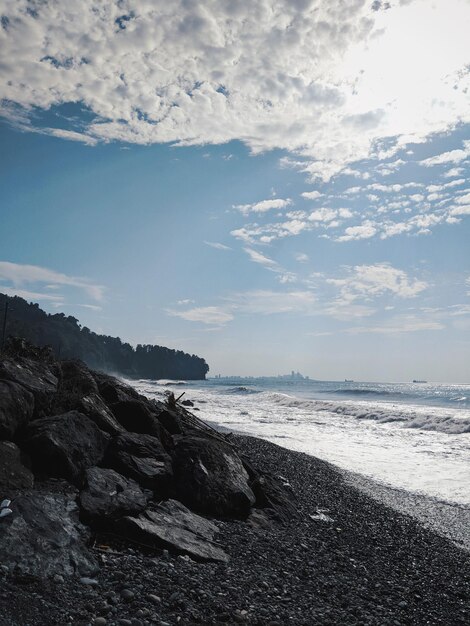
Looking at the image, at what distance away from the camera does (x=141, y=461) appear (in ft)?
27.8

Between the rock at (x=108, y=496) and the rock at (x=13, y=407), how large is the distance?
144 cm

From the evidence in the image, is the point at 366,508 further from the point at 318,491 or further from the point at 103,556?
the point at 103,556

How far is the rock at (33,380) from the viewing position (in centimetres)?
864

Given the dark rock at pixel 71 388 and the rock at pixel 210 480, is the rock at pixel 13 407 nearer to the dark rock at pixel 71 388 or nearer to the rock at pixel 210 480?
the dark rock at pixel 71 388

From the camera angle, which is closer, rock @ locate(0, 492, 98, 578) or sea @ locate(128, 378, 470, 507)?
rock @ locate(0, 492, 98, 578)

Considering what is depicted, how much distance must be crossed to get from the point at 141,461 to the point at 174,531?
1.80 metres

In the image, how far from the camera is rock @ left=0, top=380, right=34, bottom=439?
7.46m

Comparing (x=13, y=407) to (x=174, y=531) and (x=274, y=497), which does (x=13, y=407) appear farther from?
(x=274, y=497)

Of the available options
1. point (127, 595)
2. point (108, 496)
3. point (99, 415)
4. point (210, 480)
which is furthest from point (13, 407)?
point (127, 595)

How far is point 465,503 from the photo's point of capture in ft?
40.5

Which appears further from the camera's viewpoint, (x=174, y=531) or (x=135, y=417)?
(x=135, y=417)

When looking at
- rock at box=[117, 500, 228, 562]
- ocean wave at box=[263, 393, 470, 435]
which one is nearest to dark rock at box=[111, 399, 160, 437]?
rock at box=[117, 500, 228, 562]

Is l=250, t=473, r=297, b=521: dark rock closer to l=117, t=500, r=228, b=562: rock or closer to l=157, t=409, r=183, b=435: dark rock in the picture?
l=117, t=500, r=228, b=562: rock

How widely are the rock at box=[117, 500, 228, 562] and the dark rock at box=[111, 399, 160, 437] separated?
2762mm
